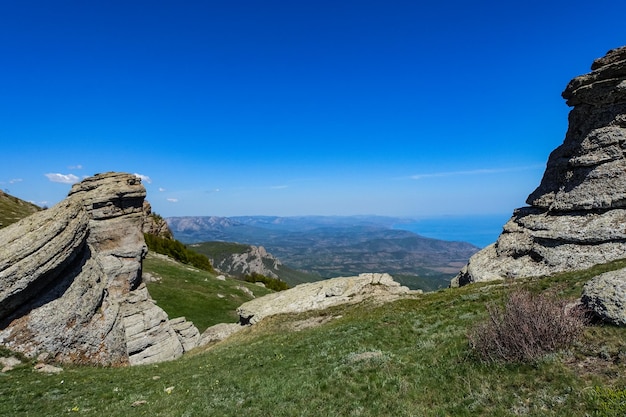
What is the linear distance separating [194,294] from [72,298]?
Result: 42.0 meters

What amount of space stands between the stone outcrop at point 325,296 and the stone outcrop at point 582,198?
1311 cm

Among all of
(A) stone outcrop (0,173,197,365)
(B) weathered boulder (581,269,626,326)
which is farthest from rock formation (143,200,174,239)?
(B) weathered boulder (581,269,626,326)

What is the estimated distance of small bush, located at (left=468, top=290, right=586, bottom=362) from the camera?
14719mm

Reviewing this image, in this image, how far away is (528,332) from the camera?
1488 cm

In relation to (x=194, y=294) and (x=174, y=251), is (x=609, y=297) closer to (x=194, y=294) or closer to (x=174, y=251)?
(x=194, y=294)

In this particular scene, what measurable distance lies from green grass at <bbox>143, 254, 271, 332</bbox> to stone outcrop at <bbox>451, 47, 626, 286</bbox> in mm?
47574

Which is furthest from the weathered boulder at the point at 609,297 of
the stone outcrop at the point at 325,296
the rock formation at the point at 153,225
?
the rock formation at the point at 153,225

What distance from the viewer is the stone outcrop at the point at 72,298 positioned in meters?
28.9

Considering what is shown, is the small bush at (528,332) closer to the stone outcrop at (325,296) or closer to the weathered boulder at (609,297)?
Answer: the weathered boulder at (609,297)

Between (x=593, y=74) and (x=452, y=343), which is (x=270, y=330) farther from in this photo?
(x=593, y=74)

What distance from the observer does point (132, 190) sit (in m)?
54.6

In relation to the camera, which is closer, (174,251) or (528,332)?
(528,332)

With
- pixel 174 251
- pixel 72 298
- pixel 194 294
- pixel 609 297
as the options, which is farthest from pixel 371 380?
pixel 174 251

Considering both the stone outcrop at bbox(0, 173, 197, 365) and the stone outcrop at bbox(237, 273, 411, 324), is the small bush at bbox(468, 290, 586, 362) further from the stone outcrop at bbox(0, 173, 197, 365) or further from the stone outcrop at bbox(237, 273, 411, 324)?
the stone outcrop at bbox(0, 173, 197, 365)
